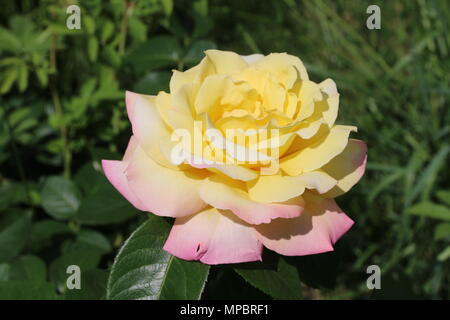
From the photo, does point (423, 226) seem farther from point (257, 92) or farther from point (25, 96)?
point (25, 96)

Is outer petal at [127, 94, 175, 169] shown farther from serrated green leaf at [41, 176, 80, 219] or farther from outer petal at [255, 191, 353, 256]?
serrated green leaf at [41, 176, 80, 219]

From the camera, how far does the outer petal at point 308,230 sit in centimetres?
66

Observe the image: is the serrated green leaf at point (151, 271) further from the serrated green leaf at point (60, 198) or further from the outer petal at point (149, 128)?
the serrated green leaf at point (60, 198)

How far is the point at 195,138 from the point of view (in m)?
0.66

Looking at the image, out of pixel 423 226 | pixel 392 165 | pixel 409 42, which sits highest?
pixel 409 42

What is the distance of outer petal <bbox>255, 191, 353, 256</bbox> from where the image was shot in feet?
2.17

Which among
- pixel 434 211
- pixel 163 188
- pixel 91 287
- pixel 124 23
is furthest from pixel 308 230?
pixel 124 23

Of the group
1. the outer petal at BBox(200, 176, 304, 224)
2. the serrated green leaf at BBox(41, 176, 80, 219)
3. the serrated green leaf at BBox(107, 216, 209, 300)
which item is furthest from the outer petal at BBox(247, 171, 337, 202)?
the serrated green leaf at BBox(41, 176, 80, 219)

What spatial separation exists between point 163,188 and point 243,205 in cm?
10

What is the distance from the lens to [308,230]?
679 mm

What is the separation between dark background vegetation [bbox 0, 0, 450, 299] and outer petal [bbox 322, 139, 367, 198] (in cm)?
15

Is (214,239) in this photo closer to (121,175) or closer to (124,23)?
(121,175)
